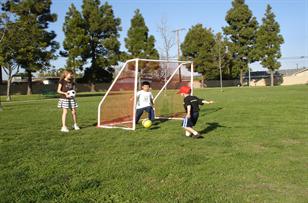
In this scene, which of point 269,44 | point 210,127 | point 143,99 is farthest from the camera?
point 269,44

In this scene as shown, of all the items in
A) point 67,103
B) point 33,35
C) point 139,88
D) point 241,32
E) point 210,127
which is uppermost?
point 241,32

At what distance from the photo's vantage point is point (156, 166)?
5910mm

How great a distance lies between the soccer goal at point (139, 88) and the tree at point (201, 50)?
5617cm

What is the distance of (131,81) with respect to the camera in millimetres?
11523

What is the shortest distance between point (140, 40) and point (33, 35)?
24.2 m

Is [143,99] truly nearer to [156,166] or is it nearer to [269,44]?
[156,166]

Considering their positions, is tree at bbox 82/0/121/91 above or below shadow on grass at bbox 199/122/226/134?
above

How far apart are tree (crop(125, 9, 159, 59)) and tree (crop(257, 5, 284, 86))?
20.8 m

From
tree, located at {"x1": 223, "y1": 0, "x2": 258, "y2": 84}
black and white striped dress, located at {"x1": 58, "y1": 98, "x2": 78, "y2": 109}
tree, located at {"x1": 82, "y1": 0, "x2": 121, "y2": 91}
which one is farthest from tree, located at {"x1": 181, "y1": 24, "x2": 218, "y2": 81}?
black and white striped dress, located at {"x1": 58, "y1": 98, "x2": 78, "y2": 109}

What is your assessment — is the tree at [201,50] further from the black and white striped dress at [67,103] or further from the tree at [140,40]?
the black and white striped dress at [67,103]

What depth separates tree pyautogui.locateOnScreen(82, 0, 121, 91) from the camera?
5500 centimetres

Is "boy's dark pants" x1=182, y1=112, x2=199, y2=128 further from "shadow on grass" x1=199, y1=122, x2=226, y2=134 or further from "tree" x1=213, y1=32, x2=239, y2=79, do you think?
"tree" x1=213, y1=32, x2=239, y2=79

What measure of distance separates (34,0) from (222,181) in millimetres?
44600

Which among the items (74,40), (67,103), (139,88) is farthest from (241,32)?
(67,103)
